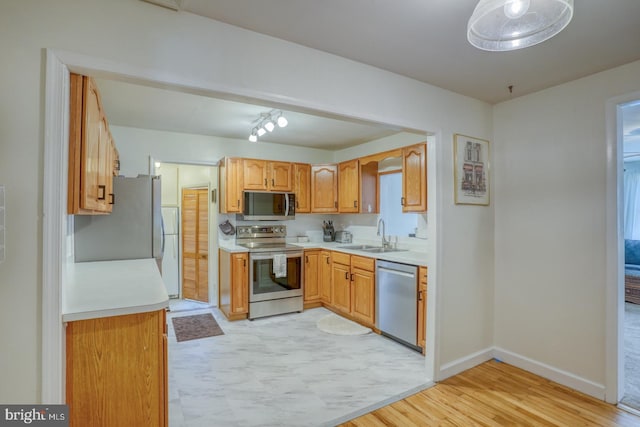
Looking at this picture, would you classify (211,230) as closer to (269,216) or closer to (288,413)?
(269,216)

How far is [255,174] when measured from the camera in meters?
4.37

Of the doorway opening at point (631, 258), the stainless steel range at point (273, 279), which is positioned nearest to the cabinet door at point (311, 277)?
the stainless steel range at point (273, 279)

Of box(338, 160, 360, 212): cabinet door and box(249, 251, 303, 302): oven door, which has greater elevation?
box(338, 160, 360, 212): cabinet door

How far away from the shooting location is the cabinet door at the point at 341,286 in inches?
158

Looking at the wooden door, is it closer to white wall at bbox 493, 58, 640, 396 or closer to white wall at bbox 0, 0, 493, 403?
white wall at bbox 0, 0, 493, 403

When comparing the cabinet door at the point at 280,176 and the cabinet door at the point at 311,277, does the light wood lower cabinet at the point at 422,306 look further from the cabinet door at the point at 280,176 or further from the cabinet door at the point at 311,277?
the cabinet door at the point at 280,176

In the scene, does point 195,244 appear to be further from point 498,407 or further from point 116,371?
point 498,407

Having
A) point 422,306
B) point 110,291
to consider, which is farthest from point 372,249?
point 110,291

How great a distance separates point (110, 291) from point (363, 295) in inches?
106

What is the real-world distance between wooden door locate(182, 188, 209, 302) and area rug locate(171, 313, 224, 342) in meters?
0.77

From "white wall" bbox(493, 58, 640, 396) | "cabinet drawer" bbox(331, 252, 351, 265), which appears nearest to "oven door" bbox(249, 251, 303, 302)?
"cabinet drawer" bbox(331, 252, 351, 265)

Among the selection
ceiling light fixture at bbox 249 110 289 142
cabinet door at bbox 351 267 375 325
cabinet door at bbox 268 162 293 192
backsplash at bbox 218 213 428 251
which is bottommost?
cabinet door at bbox 351 267 375 325

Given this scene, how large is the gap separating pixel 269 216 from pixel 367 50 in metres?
2.91

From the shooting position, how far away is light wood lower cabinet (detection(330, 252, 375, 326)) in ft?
12.0
